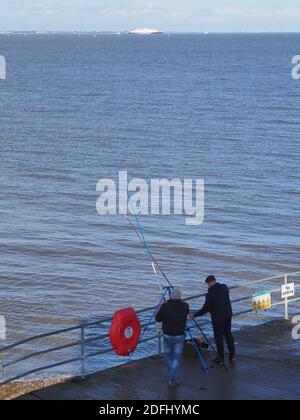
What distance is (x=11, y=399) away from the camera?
36.5 ft

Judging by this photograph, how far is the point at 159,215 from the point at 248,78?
7518 cm

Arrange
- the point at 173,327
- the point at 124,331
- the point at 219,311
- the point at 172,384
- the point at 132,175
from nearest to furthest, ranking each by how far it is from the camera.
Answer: the point at 173,327 < the point at 172,384 < the point at 124,331 < the point at 219,311 < the point at 132,175

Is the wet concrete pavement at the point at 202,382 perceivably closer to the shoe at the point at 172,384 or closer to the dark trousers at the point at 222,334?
the shoe at the point at 172,384

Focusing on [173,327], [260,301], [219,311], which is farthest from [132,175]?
[173,327]

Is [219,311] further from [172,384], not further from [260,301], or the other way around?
[260,301]

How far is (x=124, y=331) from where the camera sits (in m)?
11.7

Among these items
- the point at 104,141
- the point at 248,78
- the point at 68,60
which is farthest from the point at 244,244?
the point at 68,60

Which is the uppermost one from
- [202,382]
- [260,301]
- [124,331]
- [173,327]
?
[173,327]

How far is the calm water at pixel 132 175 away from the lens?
2258 centimetres

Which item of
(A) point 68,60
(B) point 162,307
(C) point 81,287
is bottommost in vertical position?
(C) point 81,287

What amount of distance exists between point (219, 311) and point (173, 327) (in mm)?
1037


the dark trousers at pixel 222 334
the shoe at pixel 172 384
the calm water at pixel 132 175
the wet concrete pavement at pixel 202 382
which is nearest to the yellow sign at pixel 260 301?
the wet concrete pavement at pixel 202 382

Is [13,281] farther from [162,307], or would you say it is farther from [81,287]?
[162,307]

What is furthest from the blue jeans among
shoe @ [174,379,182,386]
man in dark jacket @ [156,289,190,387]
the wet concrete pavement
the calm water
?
the calm water
